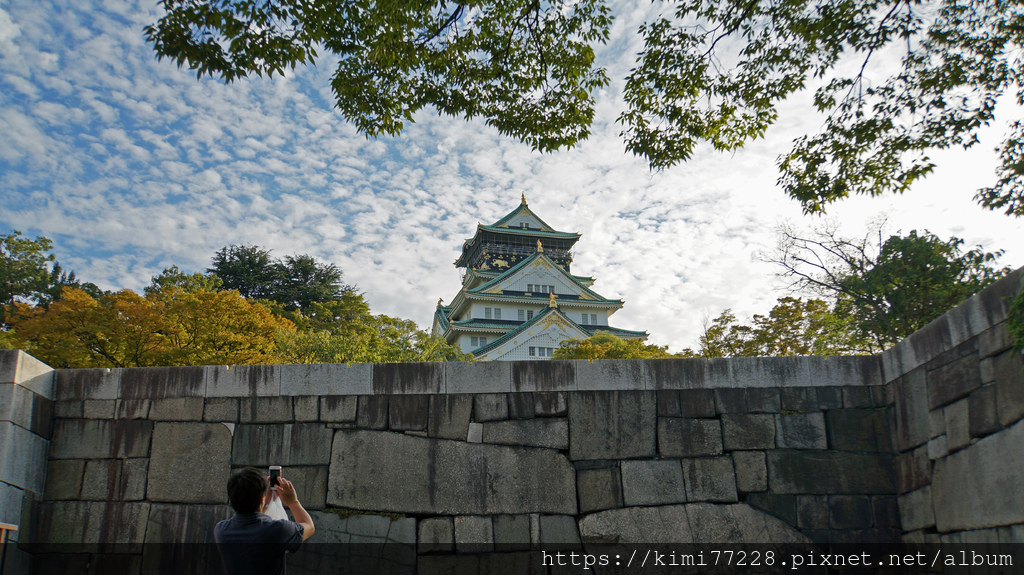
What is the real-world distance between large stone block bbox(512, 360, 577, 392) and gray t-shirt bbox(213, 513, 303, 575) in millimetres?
2988

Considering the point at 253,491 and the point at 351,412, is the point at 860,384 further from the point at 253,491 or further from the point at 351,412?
the point at 253,491

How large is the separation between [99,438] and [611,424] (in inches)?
182

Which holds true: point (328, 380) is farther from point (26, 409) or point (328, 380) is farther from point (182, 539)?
point (26, 409)

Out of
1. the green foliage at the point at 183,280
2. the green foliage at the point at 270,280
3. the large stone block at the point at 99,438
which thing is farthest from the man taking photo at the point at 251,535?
the green foliage at the point at 270,280

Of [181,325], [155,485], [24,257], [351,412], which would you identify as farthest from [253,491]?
[24,257]

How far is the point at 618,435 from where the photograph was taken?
5672 mm

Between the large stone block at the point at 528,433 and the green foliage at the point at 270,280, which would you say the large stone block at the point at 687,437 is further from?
the green foliage at the point at 270,280

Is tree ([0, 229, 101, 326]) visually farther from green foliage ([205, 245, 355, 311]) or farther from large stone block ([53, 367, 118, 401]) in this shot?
large stone block ([53, 367, 118, 401])

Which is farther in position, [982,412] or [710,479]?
[710,479]

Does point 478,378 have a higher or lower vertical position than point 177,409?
higher

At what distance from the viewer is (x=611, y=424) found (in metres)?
5.70

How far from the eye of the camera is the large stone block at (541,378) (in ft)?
19.0

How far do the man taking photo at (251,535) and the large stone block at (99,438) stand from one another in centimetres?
335

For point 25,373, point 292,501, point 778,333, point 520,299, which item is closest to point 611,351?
point 778,333
